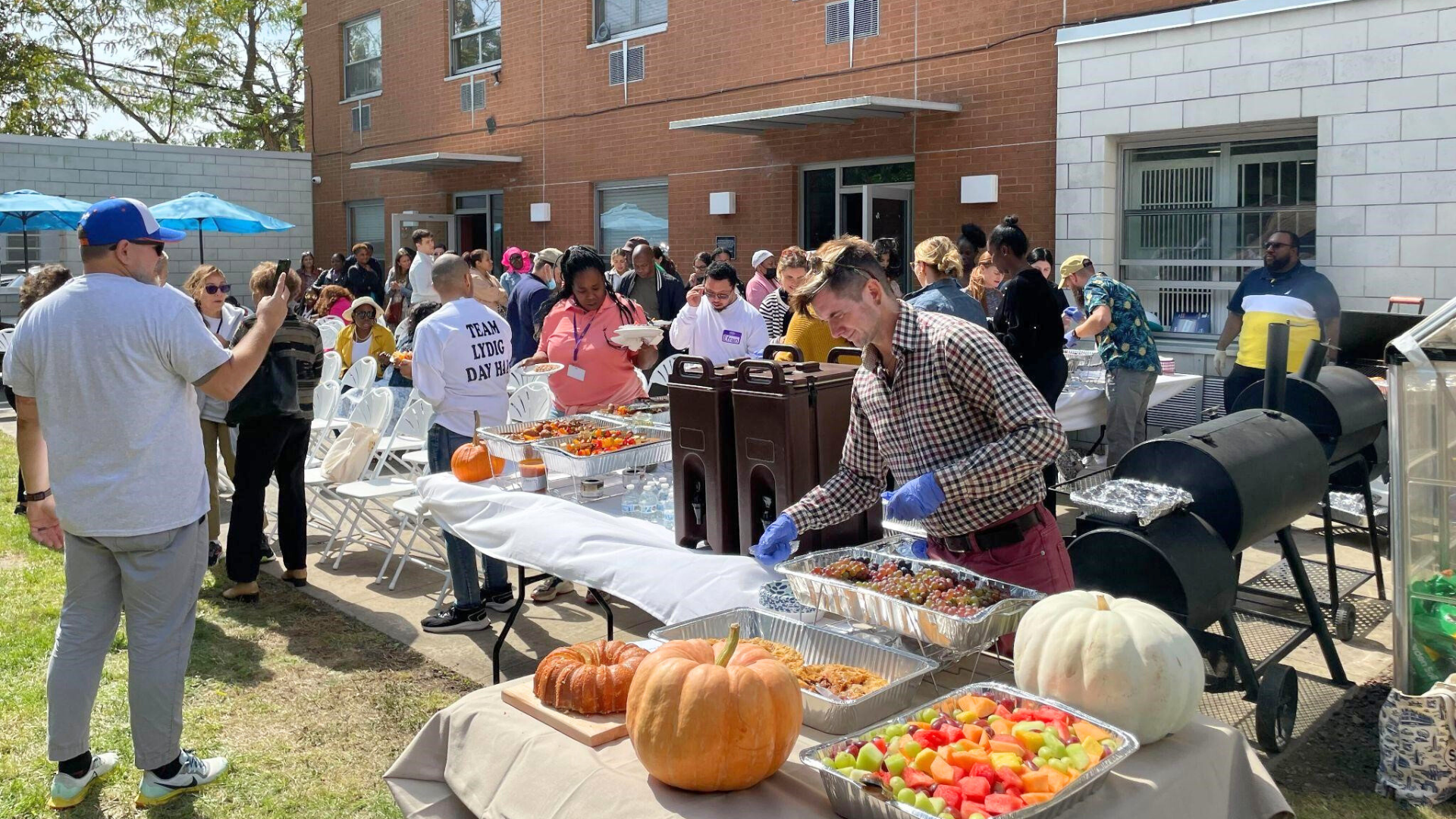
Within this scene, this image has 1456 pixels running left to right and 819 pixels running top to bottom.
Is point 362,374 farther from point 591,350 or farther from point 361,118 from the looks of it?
point 361,118

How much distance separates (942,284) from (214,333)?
431 cm

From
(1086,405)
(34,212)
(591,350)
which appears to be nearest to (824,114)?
(1086,405)

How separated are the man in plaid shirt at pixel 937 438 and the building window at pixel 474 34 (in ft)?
53.1

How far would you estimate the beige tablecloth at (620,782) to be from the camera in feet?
7.23

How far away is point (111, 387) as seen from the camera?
3662 mm

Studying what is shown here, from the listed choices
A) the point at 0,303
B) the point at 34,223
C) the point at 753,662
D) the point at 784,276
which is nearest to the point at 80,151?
the point at 0,303

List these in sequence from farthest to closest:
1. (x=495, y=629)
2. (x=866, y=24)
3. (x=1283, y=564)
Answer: (x=866, y=24)
(x=1283, y=564)
(x=495, y=629)

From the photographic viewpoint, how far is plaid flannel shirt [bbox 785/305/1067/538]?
3.04 meters

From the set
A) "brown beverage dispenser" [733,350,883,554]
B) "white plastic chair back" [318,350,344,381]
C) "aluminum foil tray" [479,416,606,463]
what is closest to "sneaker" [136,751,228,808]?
"aluminum foil tray" [479,416,606,463]

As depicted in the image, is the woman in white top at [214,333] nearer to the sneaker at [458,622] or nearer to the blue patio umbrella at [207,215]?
the sneaker at [458,622]

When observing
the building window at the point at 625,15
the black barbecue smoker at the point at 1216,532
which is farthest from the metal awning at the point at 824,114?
the black barbecue smoker at the point at 1216,532

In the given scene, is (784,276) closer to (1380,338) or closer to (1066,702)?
(1380,338)

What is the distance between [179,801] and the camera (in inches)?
160

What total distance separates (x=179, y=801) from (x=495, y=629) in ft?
6.74
